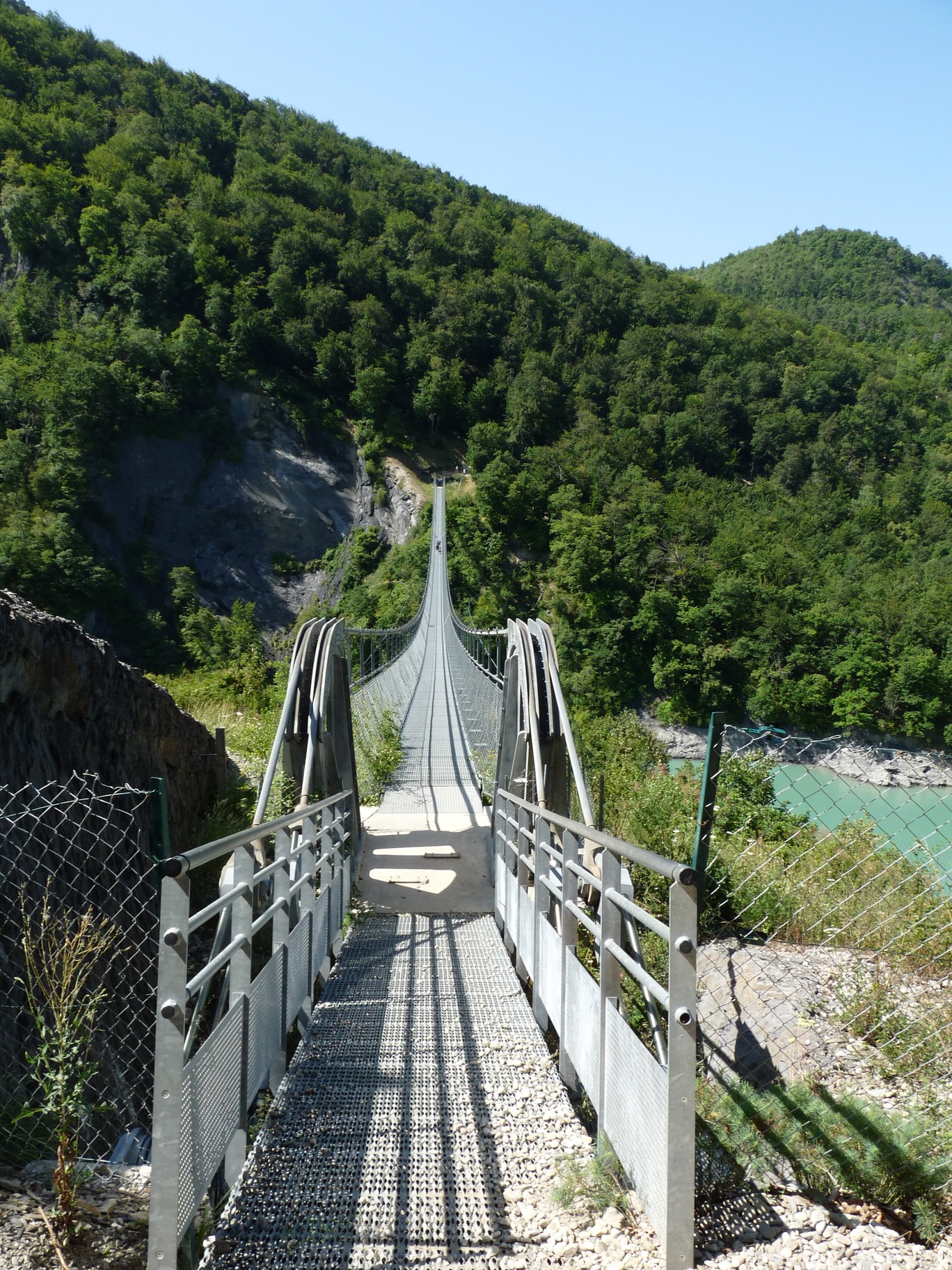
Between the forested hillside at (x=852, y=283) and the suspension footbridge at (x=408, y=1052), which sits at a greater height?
the forested hillside at (x=852, y=283)

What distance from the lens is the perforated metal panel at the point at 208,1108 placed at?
1.51m

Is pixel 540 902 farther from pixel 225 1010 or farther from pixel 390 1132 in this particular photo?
pixel 225 1010

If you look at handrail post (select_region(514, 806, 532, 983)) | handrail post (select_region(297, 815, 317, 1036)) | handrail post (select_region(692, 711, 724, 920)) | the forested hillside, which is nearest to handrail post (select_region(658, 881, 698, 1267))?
handrail post (select_region(692, 711, 724, 920))

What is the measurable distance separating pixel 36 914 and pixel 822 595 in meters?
42.7

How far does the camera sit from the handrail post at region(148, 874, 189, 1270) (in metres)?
1.41

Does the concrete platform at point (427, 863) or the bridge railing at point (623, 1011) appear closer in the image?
the bridge railing at point (623, 1011)

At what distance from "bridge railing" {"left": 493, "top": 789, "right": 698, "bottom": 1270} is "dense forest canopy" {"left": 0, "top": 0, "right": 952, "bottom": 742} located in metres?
33.2

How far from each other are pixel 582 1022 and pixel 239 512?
1667 inches

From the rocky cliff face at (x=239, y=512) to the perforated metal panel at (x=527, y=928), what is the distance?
38.4 metres

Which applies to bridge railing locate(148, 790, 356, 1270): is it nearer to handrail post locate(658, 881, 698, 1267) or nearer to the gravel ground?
the gravel ground

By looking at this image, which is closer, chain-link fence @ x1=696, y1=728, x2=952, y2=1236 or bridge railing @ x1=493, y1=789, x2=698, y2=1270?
bridge railing @ x1=493, y1=789, x2=698, y2=1270

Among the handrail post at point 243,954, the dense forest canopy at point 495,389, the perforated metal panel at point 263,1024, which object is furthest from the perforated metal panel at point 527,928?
the dense forest canopy at point 495,389

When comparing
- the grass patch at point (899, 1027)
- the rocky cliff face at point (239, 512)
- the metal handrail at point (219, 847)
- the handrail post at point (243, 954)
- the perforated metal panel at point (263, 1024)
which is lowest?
the grass patch at point (899, 1027)

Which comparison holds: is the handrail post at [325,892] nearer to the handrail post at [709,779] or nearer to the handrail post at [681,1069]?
the handrail post at [709,779]
